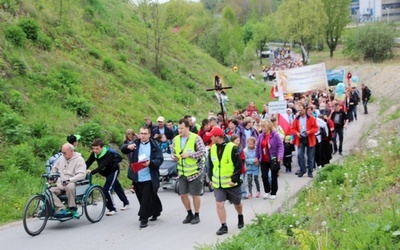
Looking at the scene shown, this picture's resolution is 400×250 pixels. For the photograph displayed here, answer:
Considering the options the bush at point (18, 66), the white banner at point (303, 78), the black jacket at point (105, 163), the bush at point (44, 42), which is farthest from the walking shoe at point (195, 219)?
the white banner at point (303, 78)

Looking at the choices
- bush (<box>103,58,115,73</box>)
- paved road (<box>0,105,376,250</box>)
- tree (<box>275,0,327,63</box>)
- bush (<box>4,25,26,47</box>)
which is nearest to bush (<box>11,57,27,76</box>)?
bush (<box>4,25,26,47</box>)

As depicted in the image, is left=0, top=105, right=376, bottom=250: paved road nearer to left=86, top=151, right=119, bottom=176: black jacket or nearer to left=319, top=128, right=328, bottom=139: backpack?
left=86, top=151, right=119, bottom=176: black jacket

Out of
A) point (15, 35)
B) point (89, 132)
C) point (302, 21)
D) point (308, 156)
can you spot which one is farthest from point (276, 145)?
point (302, 21)

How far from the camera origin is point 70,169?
982 cm

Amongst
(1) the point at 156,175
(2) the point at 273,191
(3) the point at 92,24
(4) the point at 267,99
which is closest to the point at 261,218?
(1) the point at 156,175

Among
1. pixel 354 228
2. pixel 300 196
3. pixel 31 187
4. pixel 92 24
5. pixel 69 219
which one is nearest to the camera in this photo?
pixel 354 228

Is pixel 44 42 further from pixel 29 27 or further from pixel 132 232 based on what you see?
pixel 132 232

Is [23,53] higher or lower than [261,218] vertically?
higher

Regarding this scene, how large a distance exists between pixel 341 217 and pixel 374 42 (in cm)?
5832

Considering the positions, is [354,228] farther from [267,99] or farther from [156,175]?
[267,99]

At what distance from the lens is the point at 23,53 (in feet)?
57.9

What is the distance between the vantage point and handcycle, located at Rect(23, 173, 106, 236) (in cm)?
929

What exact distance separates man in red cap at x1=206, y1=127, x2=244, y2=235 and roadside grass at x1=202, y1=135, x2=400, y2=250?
732 mm

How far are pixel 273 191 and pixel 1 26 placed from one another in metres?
12.1
